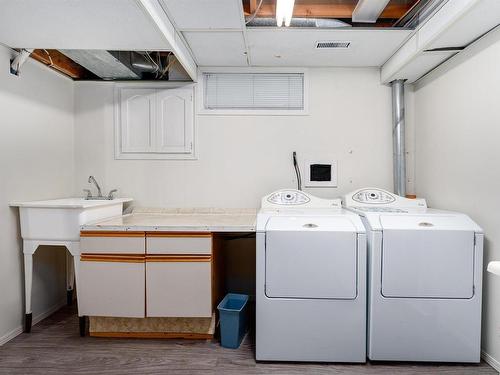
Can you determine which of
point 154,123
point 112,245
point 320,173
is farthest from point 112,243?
point 320,173

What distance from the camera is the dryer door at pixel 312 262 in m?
2.07

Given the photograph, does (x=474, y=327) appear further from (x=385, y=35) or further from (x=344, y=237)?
(x=385, y=35)

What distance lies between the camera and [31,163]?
2.60 metres

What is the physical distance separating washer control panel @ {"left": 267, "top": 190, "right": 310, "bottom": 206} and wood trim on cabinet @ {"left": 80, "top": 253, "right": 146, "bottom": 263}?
1.21 meters

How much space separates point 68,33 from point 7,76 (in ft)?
2.15

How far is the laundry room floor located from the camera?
2.03 meters

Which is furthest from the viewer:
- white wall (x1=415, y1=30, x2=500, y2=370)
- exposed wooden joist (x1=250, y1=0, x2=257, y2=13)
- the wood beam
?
the wood beam

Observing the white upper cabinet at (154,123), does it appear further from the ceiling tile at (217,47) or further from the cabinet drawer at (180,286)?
the cabinet drawer at (180,286)

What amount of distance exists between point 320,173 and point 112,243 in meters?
2.01

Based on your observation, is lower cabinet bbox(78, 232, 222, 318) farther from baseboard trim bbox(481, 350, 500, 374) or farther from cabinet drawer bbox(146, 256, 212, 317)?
baseboard trim bbox(481, 350, 500, 374)

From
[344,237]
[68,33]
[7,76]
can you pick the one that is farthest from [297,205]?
[7,76]

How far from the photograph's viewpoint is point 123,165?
10.5ft

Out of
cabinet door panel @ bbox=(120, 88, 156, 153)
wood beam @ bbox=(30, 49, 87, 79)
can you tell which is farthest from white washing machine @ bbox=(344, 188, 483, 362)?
wood beam @ bbox=(30, 49, 87, 79)

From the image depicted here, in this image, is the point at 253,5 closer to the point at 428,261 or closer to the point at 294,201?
the point at 294,201
